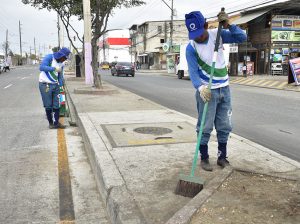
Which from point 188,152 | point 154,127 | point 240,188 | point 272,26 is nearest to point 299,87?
point 272,26

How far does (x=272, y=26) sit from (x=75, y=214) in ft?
93.0

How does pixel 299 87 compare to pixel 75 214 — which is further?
pixel 299 87

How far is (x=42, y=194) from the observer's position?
14.2ft

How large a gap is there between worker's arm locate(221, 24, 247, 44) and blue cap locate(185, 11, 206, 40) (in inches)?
15.6

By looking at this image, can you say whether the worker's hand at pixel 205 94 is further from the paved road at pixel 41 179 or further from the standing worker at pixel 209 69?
the paved road at pixel 41 179

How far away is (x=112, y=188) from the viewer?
3.82 metres

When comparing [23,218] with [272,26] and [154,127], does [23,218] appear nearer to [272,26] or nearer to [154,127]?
[154,127]

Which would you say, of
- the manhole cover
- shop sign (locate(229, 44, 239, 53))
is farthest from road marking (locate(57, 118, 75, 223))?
shop sign (locate(229, 44, 239, 53))

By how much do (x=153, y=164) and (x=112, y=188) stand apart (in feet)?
3.34

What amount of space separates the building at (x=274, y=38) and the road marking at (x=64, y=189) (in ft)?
81.8

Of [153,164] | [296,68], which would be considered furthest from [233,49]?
[153,164]

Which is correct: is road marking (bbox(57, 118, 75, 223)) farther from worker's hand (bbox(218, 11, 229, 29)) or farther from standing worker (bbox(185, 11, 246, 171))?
worker's hand (bbox(218, 11, 229, 29))

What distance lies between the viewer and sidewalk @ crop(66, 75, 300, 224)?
3.36m

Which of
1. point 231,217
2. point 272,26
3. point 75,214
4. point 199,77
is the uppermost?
point 272,26
